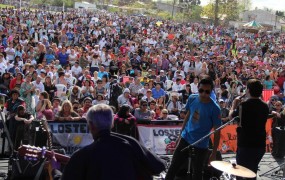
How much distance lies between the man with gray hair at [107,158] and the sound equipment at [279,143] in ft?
23.7

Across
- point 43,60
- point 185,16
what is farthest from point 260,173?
point 185,16

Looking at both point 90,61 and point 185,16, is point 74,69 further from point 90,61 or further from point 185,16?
point 185,16

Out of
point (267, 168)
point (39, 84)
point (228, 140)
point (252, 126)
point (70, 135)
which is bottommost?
point (267, 168)

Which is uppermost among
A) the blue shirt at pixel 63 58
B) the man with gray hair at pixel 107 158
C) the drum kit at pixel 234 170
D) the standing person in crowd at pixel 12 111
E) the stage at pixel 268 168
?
the man with gray hair at pixel 107 158

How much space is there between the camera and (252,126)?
5898 millimetres

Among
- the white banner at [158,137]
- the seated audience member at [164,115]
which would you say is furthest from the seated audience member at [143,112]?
the white banner at [158,137]

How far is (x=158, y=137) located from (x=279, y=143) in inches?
94.2

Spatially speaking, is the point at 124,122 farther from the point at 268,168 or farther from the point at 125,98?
the point at 125,98

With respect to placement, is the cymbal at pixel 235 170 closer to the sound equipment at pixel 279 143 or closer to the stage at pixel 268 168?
the stage at pixel 268 168

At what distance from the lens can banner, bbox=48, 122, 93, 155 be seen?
9344mm

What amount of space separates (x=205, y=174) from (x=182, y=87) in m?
8.54

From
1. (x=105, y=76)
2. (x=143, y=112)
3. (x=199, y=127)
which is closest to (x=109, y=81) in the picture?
(x=105, y=76)

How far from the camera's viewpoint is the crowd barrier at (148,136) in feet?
30.8

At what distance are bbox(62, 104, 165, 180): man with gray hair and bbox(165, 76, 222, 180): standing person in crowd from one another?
248 centimetres
